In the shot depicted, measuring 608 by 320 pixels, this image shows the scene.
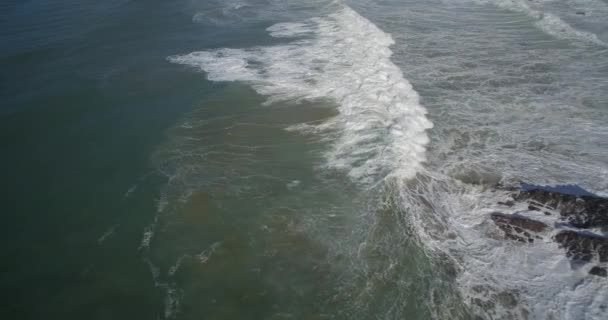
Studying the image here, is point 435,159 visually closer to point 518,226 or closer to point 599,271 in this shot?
point 518,226

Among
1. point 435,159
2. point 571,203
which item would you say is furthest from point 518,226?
point 435,159

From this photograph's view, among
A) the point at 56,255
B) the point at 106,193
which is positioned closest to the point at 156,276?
the point at 56,255

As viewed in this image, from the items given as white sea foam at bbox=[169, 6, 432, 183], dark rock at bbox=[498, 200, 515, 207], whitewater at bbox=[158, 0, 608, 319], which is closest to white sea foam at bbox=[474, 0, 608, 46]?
whitewater at bbox=[158, 0, 608, 319]

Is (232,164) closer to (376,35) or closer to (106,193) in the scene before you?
(106,193)

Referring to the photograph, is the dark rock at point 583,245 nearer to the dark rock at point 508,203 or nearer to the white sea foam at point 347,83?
the dark rock at point 508,203

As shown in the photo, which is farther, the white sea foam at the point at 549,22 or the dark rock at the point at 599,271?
the white sea foam at the point at 549,22

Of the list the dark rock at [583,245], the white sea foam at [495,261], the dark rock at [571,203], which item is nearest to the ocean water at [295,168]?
the white sea foam at [495,261]

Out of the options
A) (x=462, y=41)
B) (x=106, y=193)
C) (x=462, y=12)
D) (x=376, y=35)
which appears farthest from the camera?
(x=462, y=12)
